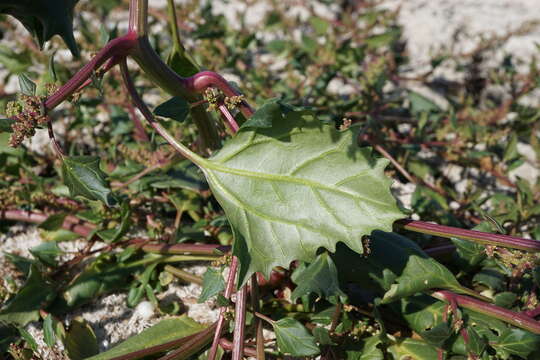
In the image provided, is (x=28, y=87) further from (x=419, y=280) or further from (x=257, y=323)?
(x=419, y=280)

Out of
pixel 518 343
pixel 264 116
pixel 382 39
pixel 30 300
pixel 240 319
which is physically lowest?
pixel 518 343

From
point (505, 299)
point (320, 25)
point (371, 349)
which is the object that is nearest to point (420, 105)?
point (320, 25)

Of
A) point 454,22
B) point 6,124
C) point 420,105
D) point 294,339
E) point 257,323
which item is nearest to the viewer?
point 6,124

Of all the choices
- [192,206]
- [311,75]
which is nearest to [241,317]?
[192,206]

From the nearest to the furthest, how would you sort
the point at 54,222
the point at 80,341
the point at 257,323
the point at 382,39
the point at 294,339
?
the point at 294,339, the point at 257,323, the point at 80,341, the point at 54,222, the point at 382,39

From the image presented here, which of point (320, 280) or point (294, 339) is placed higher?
point (320, 280)

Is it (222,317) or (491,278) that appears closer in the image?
(222,317)

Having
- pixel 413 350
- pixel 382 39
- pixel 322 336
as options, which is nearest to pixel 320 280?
pixel 322 336
